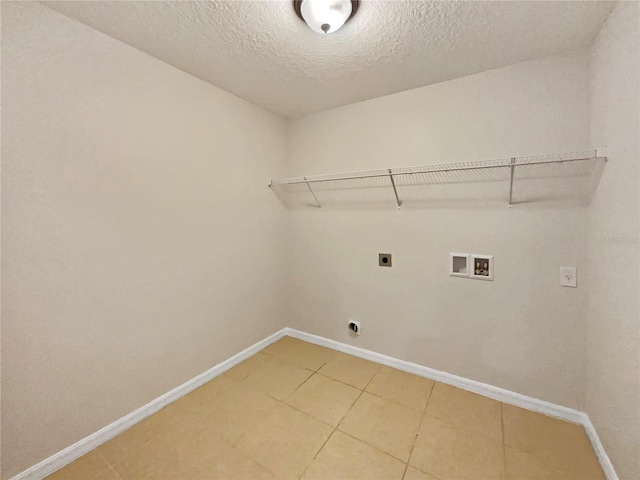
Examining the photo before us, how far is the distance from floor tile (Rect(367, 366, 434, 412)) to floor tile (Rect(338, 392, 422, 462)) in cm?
7

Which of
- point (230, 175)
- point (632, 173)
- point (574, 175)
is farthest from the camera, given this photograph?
point (230, 175)

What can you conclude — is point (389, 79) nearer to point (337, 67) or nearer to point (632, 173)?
point (337, 67)

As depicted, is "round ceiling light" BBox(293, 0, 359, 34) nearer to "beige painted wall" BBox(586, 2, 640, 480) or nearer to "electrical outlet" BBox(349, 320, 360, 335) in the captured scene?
"beige painted wall" BBox(586, 2, 640, 480)

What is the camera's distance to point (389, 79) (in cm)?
186

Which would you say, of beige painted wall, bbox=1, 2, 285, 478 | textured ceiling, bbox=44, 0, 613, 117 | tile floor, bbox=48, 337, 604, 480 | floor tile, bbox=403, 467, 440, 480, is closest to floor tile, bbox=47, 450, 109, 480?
tile floor, bbox=48, 337, 604, 480

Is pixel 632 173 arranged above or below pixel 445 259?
above

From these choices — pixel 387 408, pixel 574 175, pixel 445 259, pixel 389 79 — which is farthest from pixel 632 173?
pixel 387 408

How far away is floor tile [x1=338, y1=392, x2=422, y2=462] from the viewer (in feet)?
4.78

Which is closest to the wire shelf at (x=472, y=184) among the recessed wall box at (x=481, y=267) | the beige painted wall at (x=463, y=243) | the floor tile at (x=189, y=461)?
the beige painted wall at (x=463, y=243)

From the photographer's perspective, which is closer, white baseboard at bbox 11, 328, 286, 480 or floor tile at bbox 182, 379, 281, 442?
white baseboard at bbox 11, 328, 286, 480

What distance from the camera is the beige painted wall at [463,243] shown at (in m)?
1.57

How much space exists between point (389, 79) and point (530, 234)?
140 cm

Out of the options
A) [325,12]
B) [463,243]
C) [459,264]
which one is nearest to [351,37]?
[325,12]

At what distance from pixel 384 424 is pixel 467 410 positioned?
57 centimetres
